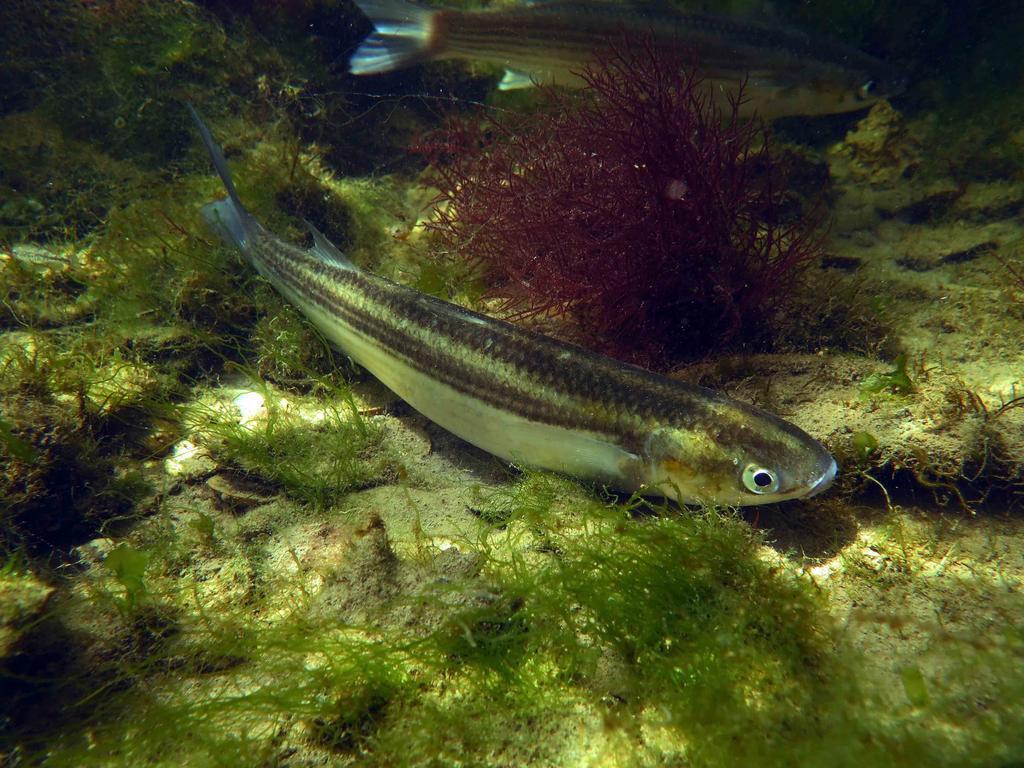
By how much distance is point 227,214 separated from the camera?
15.9ft

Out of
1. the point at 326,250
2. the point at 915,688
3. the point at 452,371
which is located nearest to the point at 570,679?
the point at 915,688

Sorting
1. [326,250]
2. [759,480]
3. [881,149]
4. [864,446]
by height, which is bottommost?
[759,480]

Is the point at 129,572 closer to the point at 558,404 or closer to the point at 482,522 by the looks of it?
the point at 482,522

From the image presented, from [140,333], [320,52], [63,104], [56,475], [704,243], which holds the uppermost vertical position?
[320,52]

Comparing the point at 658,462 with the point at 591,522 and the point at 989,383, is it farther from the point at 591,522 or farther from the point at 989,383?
the point at 989,383

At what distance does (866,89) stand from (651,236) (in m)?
4.83

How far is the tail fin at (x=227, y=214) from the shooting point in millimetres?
4617

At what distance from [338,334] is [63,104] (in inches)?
266

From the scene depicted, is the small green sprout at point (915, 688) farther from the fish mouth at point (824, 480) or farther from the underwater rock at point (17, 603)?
the underwater rock at point (17, 603)

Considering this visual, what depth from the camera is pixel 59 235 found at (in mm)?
5672

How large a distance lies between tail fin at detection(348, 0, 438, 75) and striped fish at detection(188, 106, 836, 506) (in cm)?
348

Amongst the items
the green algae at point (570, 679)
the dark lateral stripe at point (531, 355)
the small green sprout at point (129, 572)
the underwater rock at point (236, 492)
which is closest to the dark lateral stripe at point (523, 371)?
the dark lateral stripe at point (531, 355)

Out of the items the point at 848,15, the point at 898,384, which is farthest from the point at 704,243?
the point at 848,15

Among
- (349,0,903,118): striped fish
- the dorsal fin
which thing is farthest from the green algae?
(349,0,903,118): striped fish
